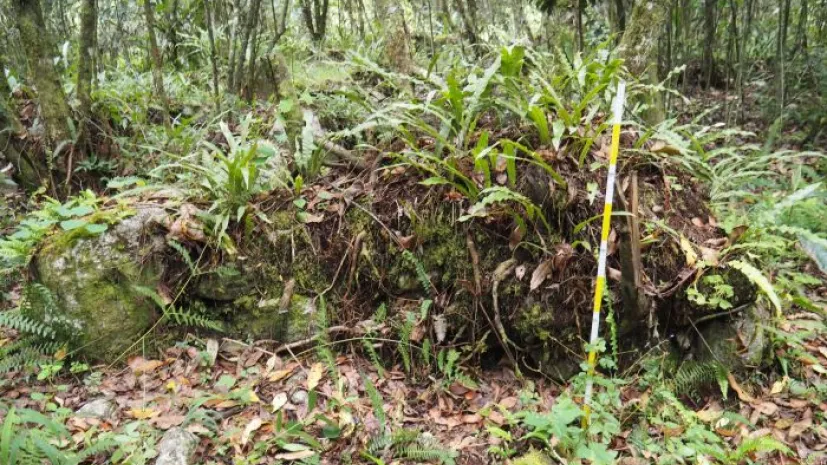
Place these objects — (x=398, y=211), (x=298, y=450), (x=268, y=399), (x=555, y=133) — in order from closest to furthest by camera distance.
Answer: (x=298, y=450) < (x=268, y=399) < (x=555, y=133) < (x=398, y=211)

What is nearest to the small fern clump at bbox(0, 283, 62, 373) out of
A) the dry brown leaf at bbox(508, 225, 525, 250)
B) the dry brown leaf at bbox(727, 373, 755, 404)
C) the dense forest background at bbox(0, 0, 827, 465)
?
the dense forest background at bbox(0, 0, 827, 465)

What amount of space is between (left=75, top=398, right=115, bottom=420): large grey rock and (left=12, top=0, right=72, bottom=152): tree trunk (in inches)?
118

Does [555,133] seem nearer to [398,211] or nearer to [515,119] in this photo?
[515,119]

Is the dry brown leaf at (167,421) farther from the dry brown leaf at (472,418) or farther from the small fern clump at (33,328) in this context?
the dry brown leaf at (472,418)

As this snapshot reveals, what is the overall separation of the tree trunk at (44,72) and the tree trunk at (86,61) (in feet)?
0.52

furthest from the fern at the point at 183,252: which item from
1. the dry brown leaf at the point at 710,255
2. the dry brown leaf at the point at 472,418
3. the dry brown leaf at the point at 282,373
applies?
the dry brown leaf at the point at 710,255

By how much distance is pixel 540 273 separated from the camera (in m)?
3.16

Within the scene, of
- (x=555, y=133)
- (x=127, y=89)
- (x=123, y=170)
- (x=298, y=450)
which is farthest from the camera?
(x=127, y=89)

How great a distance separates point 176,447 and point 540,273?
7.34ft

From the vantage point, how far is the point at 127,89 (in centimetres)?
594

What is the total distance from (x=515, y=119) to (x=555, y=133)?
51cm

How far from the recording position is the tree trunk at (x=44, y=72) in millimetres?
4414

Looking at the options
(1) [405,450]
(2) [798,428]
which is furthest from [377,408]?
(2) [798,428]

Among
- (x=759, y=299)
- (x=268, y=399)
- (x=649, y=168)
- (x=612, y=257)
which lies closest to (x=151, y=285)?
(x=268, y=399)
